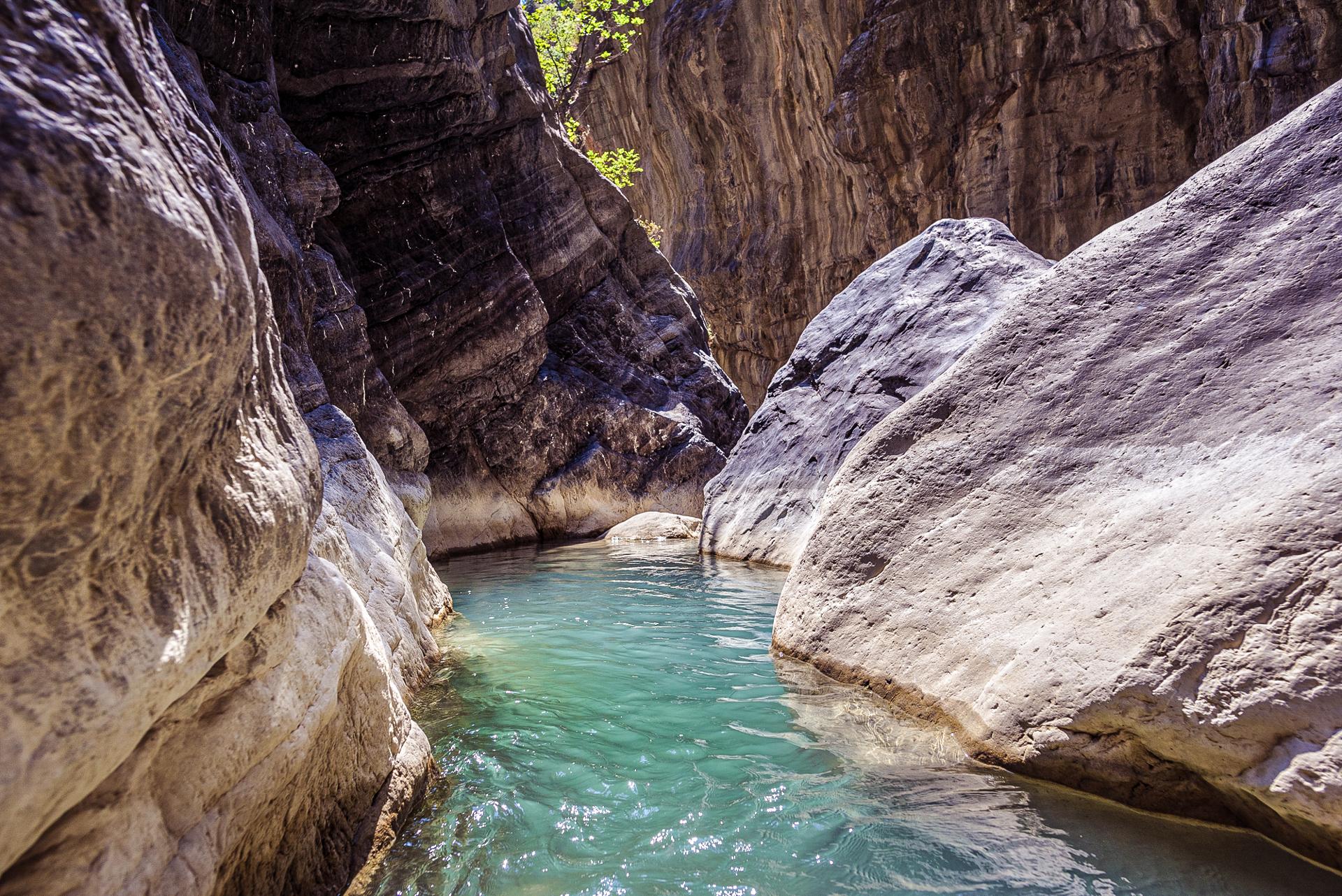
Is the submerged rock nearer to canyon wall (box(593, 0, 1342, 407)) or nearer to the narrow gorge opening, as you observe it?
the narrow gorge opening

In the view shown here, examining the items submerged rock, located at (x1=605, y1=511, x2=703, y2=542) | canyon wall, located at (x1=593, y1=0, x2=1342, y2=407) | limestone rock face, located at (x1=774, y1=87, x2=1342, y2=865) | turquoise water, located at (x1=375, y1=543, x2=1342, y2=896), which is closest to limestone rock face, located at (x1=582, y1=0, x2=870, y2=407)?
canyon wall, located at (x1=593, y1=0, x2=1342, y2=407)

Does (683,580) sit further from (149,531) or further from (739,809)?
(149,531)

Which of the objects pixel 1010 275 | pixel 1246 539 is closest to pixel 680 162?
pixel 1010 275

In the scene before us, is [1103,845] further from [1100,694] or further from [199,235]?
[199,235]

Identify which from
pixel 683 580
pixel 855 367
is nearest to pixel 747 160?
pixel 855 367

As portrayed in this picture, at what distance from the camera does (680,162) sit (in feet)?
80.4

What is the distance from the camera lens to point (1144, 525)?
2.89m

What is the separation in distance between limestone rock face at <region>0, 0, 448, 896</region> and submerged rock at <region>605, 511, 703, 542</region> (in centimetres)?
814

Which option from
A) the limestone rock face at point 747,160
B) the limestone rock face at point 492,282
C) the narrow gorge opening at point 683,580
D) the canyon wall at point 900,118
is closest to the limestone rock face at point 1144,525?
the narrow gorge opening at point 683,580

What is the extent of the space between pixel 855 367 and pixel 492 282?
5507mm

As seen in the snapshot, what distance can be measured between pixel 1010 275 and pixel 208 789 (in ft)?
21.7

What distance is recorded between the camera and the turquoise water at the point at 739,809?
2.22 meters

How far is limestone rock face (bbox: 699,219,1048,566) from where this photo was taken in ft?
22.3

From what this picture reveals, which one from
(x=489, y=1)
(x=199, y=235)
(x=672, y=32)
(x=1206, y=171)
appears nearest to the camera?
(x=199, y=235)
